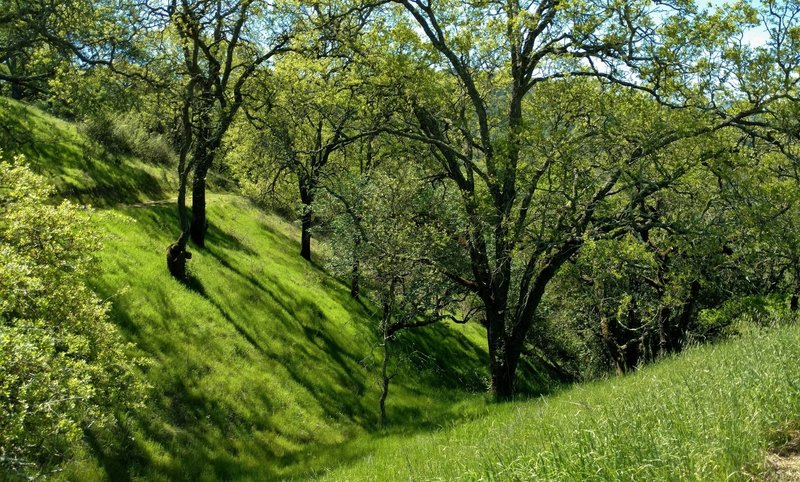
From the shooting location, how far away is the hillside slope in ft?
44.1

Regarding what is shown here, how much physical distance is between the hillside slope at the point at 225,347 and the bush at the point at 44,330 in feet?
5.62

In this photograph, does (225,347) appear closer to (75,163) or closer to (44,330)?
(44,330)

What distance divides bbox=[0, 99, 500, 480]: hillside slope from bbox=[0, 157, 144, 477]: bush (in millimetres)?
1712

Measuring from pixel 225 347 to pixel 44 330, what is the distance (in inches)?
442

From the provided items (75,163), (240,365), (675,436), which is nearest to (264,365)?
(240,365)

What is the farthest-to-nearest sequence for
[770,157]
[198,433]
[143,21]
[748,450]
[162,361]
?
[770,157] → [143,21] → [162,361] → [198,433] → [748,450]

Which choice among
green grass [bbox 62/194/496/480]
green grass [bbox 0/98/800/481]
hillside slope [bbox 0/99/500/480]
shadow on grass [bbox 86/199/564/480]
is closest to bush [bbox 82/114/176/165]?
green grass [bbox 0/98/800/481]

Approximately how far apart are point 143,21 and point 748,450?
20.6 m

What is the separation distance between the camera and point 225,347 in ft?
58.3

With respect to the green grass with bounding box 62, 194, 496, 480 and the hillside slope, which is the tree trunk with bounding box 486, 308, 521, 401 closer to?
the hillside slope

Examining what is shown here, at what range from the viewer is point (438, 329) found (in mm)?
33031

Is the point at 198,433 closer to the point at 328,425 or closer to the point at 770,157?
the point at 328,425

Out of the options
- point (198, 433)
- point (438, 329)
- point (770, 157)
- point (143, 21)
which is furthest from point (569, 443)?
point (438, 329)

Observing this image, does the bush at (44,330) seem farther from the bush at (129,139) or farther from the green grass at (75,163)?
the bush at (129,139)
